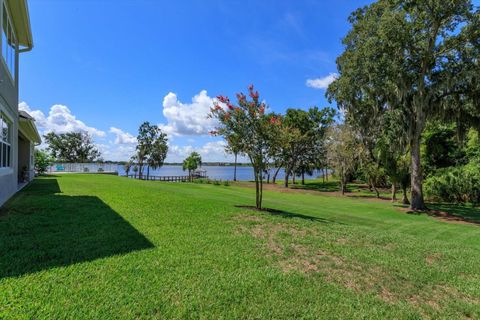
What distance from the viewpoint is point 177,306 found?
2865 millimetres

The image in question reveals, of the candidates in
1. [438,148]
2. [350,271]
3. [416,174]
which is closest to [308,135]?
[438,148]

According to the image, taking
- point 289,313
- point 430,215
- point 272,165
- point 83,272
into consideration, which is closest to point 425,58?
point 430,215

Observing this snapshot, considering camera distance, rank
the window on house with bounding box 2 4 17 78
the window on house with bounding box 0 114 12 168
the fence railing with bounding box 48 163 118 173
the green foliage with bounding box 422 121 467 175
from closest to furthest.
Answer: the window on house with bounding box 0 114 12 168, the window on house with bounding box 2 4 17 78, the green foliage with bounding box 422 121 467 175, the fence railing with bounding box 48 163 118 173

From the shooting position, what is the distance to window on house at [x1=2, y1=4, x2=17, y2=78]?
7792 millimetres

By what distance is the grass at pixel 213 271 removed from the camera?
2.90m

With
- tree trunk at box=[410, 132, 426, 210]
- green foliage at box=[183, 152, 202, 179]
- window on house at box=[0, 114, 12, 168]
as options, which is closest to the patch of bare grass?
window on house at box=[0, 114, 12, 168]

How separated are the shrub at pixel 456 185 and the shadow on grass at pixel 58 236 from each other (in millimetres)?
19983

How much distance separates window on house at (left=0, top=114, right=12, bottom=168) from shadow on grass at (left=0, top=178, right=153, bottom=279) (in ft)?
5.02

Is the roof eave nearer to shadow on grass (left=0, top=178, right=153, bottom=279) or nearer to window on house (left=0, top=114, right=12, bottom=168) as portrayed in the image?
window on house (left=0, top=114, right=12, bottom=168)

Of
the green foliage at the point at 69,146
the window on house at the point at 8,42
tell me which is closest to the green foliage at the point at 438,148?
the window on house at the point at 8,42

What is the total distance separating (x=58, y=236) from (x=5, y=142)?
5.52 m

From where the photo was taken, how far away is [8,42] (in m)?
8.65

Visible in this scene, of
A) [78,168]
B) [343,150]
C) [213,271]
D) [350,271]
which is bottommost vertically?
[350,271]

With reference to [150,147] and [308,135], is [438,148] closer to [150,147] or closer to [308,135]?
[308,135]
